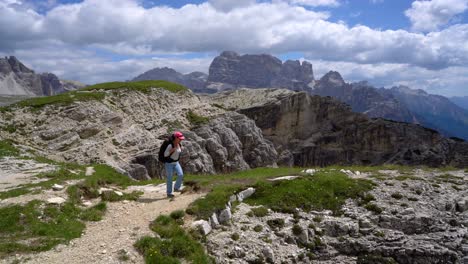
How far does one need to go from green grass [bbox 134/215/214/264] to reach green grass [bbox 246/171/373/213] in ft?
21.6

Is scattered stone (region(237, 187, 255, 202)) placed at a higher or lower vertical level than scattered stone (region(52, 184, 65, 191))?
lower

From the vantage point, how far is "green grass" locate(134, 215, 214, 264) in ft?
51.6

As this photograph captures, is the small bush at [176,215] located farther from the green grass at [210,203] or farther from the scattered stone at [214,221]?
the scattered stone at [214,221]

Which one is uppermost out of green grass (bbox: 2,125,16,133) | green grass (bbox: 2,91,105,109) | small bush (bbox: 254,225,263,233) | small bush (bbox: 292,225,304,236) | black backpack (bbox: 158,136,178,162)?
green grass (bbox: 2,91,105,109)

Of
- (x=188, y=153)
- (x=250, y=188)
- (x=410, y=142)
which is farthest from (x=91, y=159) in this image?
(x=410, y=142)

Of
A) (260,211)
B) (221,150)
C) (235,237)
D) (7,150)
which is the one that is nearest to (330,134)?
(221,150)

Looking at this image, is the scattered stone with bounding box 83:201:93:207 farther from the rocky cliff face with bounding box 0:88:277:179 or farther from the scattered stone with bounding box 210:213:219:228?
the rocky cliff face with bounding box 0:88:277:179

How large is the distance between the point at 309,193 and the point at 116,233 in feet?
40.3

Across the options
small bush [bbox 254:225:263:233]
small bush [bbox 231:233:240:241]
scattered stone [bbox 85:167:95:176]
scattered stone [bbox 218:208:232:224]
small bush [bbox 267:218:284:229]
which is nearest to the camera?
small bush [bbox 231:233:240:241]

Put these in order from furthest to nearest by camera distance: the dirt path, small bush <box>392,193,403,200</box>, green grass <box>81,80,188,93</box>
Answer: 1. green grass <box>81,80,188,93</box>
2. small bush <box>392,193,403,200</box>
3. the dirt path

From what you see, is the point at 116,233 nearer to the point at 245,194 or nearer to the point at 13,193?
the point at 13,193

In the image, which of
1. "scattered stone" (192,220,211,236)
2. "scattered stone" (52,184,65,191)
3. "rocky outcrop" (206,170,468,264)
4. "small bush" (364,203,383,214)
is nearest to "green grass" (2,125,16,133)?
"scattered stone" (52,184,65,191)

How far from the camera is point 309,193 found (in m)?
23.9

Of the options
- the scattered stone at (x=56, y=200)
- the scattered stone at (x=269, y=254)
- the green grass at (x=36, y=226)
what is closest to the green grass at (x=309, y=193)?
the scattered stone at (x=269, y=254)
